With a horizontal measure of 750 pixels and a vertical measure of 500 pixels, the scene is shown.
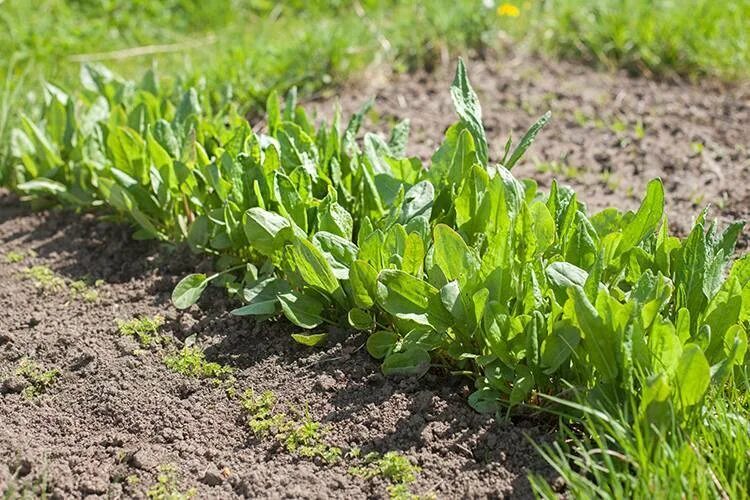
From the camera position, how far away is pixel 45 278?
347 cm

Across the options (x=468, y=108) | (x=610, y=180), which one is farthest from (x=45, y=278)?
(x=610, y=180)

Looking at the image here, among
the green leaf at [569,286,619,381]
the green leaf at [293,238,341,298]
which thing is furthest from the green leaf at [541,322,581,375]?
the green leaf at [293,238,341,298]

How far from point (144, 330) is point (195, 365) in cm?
28

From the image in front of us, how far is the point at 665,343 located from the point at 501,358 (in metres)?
0.43

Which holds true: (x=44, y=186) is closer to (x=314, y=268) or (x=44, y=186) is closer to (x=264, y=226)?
(x=264, y=226)

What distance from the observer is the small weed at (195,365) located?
2.88 m

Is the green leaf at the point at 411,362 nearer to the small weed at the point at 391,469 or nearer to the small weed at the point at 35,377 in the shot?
the small weed at the point at 391,469

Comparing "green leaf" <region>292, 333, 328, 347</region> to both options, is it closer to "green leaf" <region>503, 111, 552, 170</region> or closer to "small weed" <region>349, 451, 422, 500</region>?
"small weed" <region>349, 451, 422, 500</region>

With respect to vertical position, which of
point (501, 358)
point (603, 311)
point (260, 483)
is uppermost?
point (603, 311)

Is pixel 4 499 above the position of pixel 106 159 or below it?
below

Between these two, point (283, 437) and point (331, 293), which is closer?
point (283, 437)

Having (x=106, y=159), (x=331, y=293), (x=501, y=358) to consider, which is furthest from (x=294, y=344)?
(x=106, y=159)

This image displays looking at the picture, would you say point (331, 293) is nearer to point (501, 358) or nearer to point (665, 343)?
point (501, 358)

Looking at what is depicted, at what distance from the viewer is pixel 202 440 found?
8.66 ft
